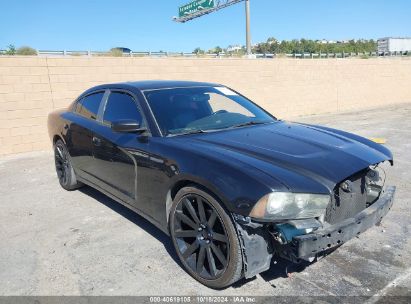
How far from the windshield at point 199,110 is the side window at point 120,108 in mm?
183

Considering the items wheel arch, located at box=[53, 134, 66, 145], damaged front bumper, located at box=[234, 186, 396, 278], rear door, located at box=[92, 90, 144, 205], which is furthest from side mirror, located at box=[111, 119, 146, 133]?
wheel arch, located at box=[53, 134, 66, 145]

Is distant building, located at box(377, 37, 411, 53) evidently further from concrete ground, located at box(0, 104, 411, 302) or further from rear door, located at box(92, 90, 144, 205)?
rear door, located at box(92, 90, 144, 205)

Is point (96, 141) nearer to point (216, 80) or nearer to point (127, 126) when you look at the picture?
point (127, 126)

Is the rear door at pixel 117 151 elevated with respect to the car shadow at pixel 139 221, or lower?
elevated

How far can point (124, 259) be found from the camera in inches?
139

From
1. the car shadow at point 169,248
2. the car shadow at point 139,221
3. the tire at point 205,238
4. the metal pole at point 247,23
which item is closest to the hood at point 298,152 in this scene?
the tire at point 205,238

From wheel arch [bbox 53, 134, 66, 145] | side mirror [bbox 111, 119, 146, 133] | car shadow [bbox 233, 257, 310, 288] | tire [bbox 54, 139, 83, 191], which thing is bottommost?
car shadow [bbox 233, 257, 310, 288]

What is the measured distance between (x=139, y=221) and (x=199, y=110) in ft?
4.75

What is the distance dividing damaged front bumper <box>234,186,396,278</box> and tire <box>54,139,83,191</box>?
338 cm

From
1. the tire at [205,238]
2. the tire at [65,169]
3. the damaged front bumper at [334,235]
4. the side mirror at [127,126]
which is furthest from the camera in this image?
the tire at [65,169]

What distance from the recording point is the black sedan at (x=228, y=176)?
258 cm

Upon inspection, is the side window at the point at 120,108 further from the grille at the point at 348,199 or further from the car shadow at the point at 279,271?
the grille at the point at 348,199

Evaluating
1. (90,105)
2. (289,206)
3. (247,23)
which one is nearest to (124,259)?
(289,206)

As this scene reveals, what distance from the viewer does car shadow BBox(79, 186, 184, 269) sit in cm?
370
